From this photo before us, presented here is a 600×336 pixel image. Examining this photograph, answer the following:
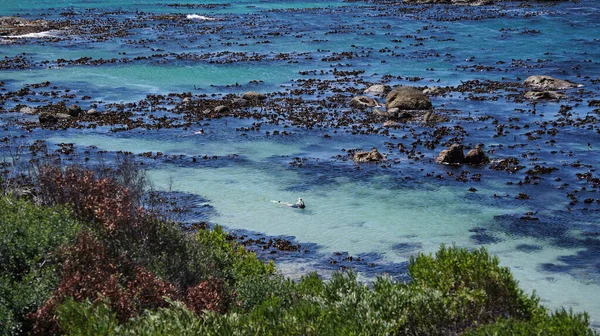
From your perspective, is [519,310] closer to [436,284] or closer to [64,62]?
[436,284]

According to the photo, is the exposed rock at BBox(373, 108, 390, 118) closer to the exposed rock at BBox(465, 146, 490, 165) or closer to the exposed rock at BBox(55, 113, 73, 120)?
the exposed rock at BBox(465, 146, 490, 165)

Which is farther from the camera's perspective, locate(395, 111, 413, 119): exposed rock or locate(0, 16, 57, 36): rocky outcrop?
locate(0, 16, 57, 36): rocky outcrop

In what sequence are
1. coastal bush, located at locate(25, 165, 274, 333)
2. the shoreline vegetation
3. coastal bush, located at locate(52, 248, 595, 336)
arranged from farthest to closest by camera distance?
1. coastal bush, located at locate(25, 165, 274, 333)
2. the shoreline vegetation
3. coastal bush, located at locate(52, 248, 595, 336)

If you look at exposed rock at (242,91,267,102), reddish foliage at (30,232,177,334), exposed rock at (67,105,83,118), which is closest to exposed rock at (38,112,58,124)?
exposed rock at (67,105,83,118)

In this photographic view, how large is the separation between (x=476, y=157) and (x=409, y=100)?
11.0 metres

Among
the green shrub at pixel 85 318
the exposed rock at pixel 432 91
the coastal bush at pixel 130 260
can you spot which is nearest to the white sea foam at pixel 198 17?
the exposed rock at pixel 432 91

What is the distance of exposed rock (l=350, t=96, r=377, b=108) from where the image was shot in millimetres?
43047

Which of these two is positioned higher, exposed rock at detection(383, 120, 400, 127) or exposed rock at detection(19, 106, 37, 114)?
exposed rock at detection(383, 120, 400, 127)

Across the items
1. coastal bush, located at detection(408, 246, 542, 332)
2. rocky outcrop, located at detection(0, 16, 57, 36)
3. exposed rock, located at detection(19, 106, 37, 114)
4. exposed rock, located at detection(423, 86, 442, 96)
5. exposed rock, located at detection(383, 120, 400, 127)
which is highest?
coastal bush, located at detection(408, 246, 542, 332)

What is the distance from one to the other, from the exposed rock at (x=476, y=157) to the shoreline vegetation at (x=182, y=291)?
53.6ft

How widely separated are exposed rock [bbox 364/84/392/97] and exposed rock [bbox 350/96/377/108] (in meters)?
2.58

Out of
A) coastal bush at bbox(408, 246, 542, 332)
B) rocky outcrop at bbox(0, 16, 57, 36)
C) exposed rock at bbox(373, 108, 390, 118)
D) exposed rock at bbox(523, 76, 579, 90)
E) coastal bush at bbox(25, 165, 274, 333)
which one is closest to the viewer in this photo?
coastal bush at bbox(25, 165, 274, 333)

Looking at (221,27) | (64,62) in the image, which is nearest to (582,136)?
(64,62)

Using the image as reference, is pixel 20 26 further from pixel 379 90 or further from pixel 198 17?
pixel 379 90
